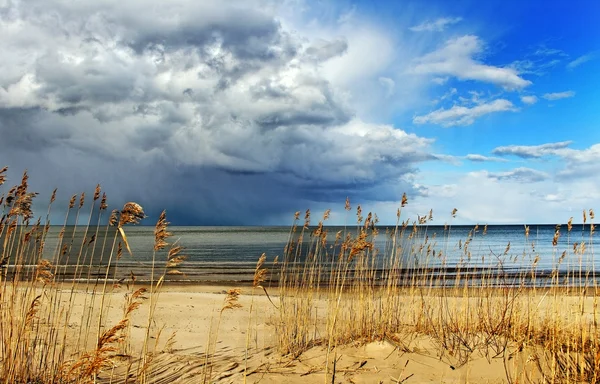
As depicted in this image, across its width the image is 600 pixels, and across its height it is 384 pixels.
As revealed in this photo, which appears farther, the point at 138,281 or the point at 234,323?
the point at 138,281

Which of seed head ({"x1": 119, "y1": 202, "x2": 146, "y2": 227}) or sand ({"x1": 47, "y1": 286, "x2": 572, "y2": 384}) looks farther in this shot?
sand ({"x1": 47, "y1": 286, "x2": 572, "y2": 384})

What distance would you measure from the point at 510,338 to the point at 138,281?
16600 mm

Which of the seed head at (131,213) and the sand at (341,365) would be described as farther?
the sand at (341,365)

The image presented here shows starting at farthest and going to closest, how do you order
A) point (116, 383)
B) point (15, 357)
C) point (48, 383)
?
point (116, 383) → point (48, 383) → point (15, 357)

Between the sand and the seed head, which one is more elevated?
the seed head

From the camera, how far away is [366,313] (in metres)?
6.53

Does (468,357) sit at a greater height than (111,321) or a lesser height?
greater

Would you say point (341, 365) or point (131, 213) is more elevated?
point (131, 213)

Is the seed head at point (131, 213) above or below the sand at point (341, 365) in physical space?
above

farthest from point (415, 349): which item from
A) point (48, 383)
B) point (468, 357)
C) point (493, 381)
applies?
point (48, 383)

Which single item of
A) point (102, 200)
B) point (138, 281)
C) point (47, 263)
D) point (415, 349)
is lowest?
point (138, 281)

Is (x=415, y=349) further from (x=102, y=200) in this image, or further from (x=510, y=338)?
(x=102, y=200)

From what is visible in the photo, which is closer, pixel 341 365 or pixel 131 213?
pixel 131 213

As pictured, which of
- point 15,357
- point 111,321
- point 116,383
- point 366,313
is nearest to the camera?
point 15,357
